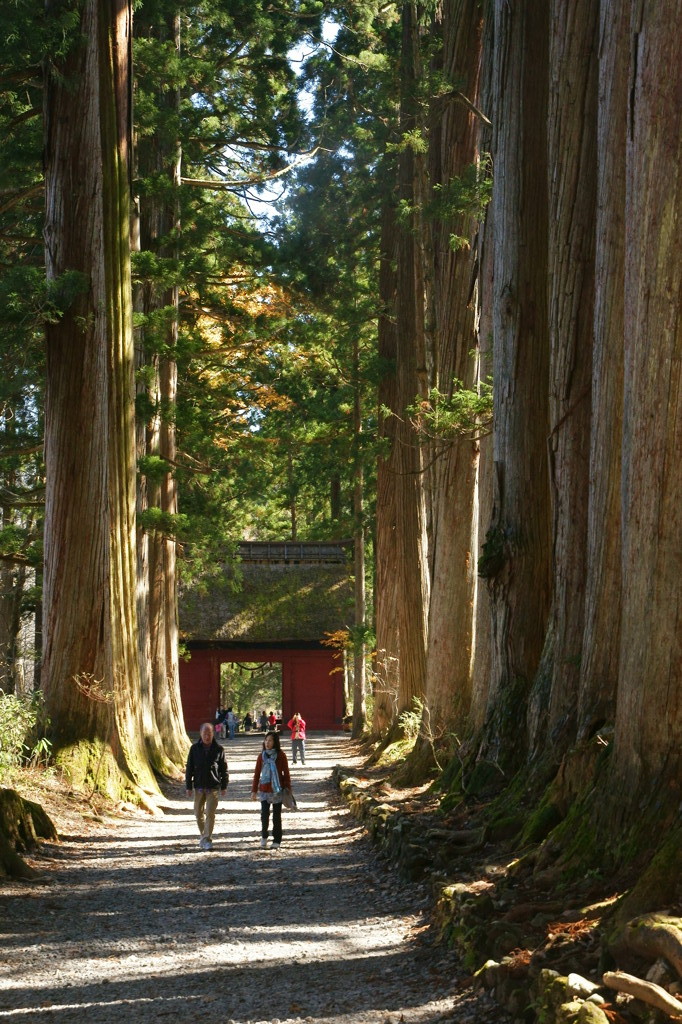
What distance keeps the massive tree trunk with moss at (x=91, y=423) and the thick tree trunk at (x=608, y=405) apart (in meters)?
8.63

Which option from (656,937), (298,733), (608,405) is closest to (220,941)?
(656,937)

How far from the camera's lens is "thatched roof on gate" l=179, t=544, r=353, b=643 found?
4109cm

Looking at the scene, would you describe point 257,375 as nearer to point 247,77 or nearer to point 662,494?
point 247,77

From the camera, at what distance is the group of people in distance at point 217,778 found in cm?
1227

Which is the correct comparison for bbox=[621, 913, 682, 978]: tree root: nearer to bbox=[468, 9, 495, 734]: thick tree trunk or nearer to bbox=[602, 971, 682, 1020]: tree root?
bbox=[602, 971, 682, 1020]: tree root

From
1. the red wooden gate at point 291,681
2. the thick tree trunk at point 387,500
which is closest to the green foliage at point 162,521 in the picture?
the thick tree trunk at point 387,500

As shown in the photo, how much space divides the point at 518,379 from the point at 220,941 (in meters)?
5.14

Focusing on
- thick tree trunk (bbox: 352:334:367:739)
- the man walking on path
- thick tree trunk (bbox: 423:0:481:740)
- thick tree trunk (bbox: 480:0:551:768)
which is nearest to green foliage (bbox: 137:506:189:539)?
thick tree trunk (bbox: 423:0:481:740)

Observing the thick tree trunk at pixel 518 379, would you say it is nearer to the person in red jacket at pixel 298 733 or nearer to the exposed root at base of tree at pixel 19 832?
the exposed root at base of tree at pixel 19 832

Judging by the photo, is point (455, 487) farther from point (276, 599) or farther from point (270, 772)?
point (276, 599)

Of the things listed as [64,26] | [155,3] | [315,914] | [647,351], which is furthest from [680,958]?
[155,3]

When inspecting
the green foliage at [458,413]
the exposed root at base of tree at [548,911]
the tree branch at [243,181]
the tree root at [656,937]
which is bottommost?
the exposed root at base of tree at [548,911]

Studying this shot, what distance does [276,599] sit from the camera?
41.8 metres

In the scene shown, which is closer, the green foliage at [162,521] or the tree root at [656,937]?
the tree root at [656,937]
